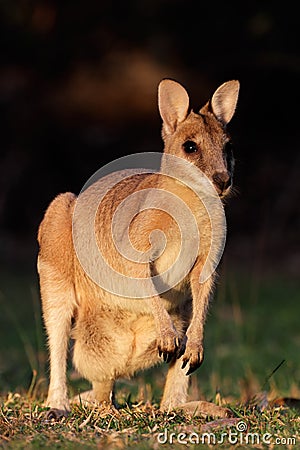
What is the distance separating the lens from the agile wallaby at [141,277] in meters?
3.64

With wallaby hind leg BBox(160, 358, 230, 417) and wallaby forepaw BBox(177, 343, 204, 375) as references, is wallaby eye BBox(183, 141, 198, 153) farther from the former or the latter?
wallaby hind leg BBox(160, 358, 230, 417)

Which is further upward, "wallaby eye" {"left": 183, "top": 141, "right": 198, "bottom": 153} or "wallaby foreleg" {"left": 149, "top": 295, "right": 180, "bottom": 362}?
"wallaby eye" {"left": 183, "top": 141, "right": 198, "bottom": 153}

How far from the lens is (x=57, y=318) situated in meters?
4.07

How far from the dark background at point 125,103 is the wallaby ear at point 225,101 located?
5782mm

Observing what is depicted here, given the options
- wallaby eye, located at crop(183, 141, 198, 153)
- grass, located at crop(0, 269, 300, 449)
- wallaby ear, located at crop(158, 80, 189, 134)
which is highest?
wallaby ear, located at crop(158, 80, 189, 134)

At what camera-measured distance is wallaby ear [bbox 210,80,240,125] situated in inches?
155

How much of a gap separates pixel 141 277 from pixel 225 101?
93cm

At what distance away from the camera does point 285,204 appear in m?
14.5

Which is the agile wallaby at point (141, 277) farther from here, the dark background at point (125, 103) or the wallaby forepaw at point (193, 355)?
the dark background at point (125, 103)

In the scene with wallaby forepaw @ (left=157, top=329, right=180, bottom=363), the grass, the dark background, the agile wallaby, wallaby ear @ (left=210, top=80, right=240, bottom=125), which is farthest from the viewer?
the dark background

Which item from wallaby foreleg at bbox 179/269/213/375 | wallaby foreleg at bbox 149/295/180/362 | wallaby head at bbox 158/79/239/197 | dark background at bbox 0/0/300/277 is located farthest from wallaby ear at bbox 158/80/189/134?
dark background at bbox 0/0/300/277

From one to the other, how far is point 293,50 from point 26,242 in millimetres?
6764

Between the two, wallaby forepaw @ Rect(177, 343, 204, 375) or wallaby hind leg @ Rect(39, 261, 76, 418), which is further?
wallaby hind leg @ Rect(39, 261, 76, 418)

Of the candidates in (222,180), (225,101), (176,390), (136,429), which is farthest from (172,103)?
(136,429)
